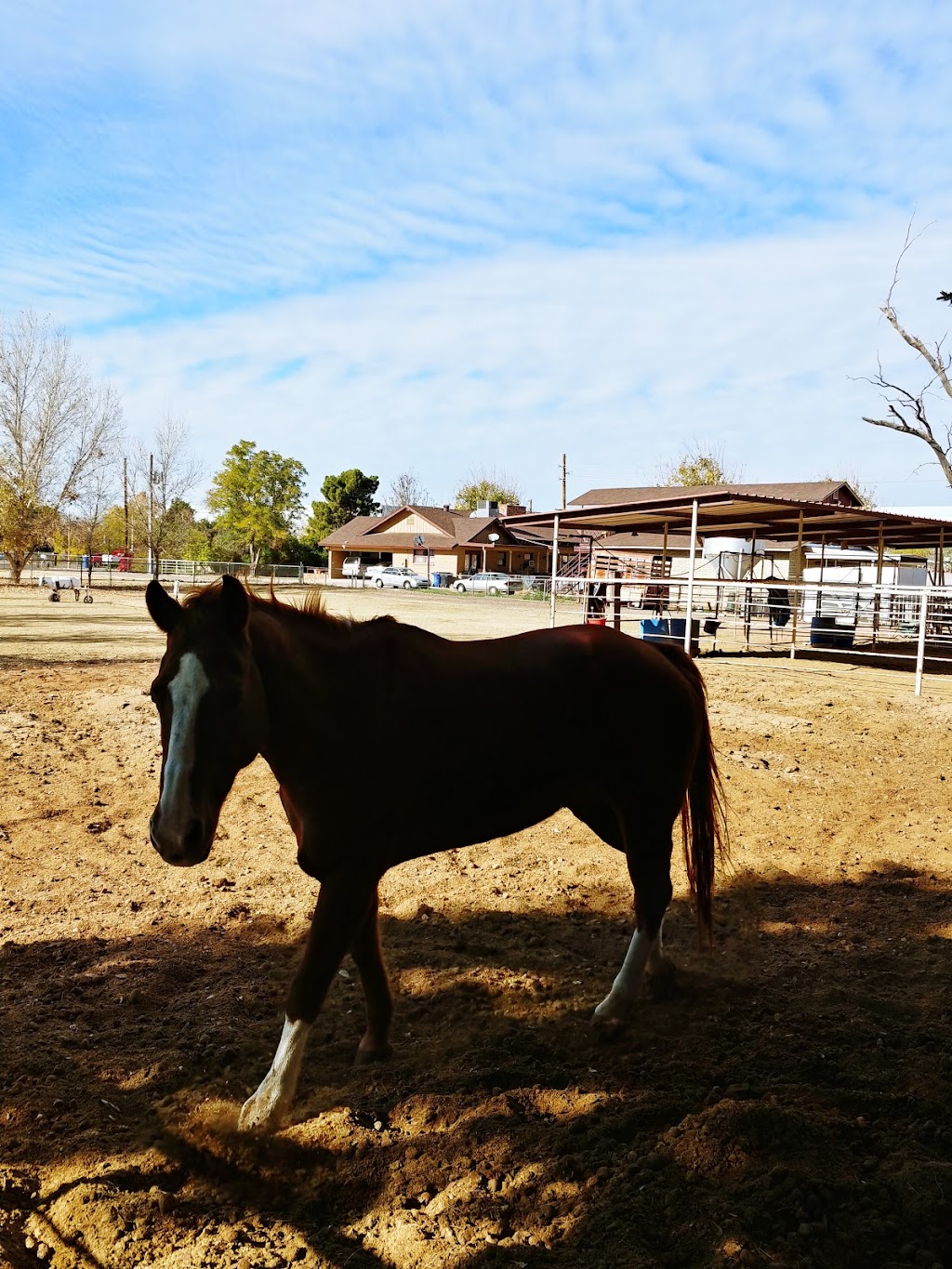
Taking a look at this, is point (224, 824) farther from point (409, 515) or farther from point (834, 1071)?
point (409, 515)

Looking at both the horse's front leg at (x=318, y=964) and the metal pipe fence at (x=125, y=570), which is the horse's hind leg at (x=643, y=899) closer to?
the horse's front leg at (x=318, y=964)

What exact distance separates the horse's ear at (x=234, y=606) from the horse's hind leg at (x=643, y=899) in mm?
1777

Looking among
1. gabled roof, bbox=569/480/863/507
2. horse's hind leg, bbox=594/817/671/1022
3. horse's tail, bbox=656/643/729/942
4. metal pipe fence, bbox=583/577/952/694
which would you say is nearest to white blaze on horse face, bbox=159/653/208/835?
horse's hind leg, bbox=594/817/671/1022

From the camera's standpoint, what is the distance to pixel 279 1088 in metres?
2.71

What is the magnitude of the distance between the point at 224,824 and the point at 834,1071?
4.37 m

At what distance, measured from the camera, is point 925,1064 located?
2.91 m

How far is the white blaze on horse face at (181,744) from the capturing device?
2.42 meters

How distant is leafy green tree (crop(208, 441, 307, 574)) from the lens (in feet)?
183

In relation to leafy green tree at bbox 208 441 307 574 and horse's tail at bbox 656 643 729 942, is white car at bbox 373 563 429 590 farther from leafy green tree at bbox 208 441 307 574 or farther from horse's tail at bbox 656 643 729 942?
horse's tail at bbox 656 643 729 942

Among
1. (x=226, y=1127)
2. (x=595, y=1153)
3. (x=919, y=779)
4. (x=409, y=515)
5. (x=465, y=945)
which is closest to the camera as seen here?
(x=595, y=1153)

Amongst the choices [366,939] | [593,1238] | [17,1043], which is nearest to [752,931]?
[366,939]

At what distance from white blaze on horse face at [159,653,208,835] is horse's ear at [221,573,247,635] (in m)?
0.15

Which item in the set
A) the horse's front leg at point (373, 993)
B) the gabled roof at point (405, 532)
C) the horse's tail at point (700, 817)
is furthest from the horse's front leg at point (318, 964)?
the gabled roof at point (405, 532)

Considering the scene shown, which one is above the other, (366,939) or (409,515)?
(409,515)
